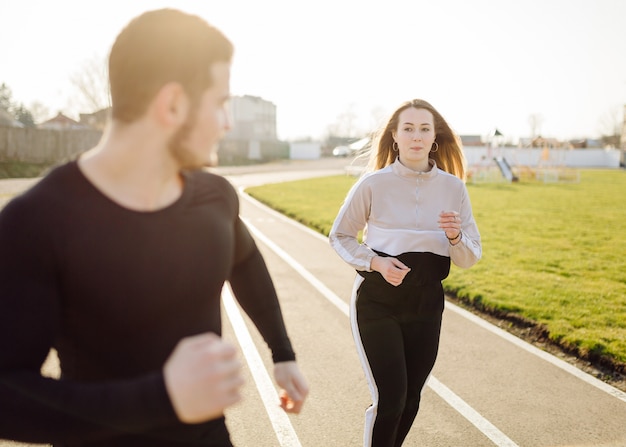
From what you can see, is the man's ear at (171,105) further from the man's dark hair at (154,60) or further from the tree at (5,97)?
the tree at (5,97)

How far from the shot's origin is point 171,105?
1.41 m

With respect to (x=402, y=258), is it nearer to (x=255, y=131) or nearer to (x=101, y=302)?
(x=101, y=302)

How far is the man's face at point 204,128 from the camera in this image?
1.45 m

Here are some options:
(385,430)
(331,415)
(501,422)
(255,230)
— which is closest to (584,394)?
(501,422)

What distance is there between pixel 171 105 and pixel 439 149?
3.09 m

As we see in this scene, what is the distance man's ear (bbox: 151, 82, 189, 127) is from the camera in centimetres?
140

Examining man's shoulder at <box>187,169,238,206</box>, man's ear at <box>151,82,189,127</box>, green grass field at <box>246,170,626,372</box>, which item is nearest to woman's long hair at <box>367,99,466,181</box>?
man's shoulder at <box>187,169,238,206</box>

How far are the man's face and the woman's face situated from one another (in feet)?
8.20

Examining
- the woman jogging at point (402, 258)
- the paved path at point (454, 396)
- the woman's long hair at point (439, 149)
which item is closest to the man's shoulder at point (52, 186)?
the woman jogging at point (402, 258)

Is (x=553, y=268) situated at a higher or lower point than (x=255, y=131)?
lower

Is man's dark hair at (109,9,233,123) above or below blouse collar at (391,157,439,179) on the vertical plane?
above

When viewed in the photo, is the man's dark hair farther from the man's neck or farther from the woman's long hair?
the woman's long hair

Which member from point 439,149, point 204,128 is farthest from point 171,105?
point 439,149

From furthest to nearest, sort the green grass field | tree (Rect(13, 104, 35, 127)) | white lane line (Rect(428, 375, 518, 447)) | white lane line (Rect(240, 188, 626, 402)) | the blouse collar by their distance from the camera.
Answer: tree (Rect(13, 104, 35, 127)), the green grass field, white lane line (Rect(240, 188, 626, 402)), white lane line (Rect(428, 375, 518, 447)), the blouse collar
